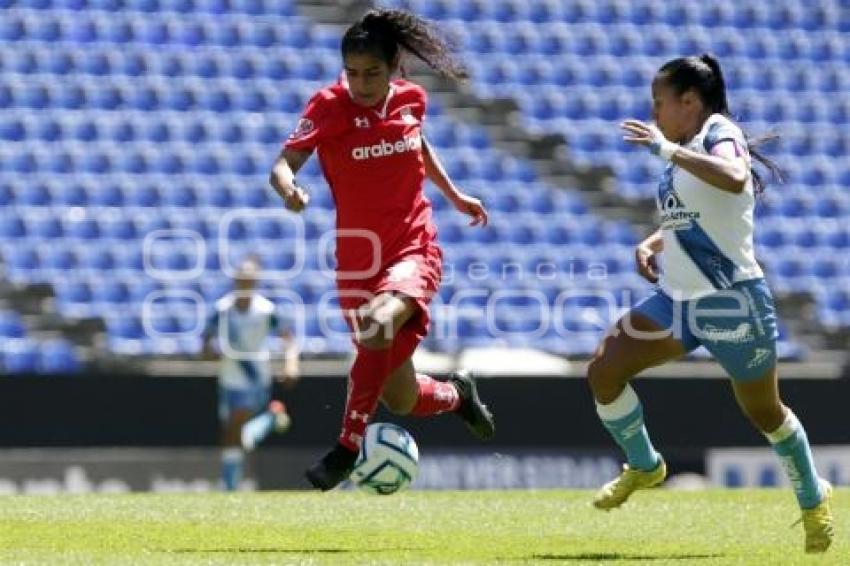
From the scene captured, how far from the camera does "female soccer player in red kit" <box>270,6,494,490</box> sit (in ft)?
26.4

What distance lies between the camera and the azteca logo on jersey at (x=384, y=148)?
8.23m

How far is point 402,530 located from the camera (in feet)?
28.5

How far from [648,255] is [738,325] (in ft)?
2.38

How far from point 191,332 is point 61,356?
1.19 meters

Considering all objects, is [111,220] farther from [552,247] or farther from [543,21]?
[543,21]

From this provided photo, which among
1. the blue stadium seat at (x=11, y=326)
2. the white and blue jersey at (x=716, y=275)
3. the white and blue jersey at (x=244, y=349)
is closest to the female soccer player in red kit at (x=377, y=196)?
the white and blue jersey at (x=716, y=275)

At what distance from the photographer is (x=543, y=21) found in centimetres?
2000

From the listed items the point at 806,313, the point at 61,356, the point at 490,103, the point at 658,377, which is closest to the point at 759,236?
the point at 806,313

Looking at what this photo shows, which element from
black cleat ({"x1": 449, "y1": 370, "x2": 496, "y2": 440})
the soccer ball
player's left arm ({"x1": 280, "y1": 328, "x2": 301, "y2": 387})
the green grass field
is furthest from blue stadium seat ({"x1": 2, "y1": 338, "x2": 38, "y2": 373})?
the soccer ball

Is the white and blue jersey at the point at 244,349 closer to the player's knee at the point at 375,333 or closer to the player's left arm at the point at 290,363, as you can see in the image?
the player's left arm at the point at 290,363

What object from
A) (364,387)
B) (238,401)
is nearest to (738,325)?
(364,387)

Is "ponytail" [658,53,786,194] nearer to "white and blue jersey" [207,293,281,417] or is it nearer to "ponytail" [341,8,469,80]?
"ponytail" [341,8,469,80]

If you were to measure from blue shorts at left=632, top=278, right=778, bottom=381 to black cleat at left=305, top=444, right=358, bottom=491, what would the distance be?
149cm

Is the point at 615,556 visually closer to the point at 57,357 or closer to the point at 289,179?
the point at 289,179
